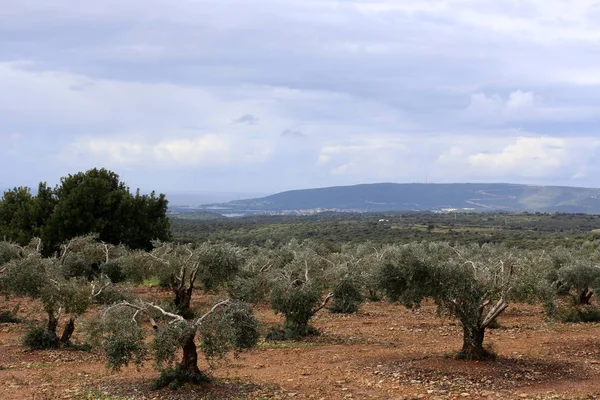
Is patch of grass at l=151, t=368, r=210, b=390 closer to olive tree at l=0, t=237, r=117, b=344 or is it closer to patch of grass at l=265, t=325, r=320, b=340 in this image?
olive tree at l=0, t=237, r=117, b=344

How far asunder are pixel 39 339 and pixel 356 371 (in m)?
10.8

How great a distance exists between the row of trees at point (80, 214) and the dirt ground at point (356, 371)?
18252 mm

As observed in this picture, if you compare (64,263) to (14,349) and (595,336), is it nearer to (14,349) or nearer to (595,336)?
(14,349)

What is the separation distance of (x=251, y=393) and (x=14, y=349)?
10.2 metres

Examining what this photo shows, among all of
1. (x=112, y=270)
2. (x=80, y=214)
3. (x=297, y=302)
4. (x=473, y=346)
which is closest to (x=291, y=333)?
(x=297, y=302)

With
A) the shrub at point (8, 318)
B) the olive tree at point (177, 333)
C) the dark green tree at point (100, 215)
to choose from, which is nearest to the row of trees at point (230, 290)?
the olive tree at point (177, 333)

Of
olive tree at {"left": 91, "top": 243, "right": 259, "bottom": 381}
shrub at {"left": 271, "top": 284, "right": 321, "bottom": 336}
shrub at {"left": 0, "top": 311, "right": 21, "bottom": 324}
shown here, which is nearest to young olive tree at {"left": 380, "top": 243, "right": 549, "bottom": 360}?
shrub at {"left": 271, "top": 284, "right": 321, "bottom": 336}

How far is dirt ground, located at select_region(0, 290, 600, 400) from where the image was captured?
14.0 m

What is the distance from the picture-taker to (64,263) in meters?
30.2

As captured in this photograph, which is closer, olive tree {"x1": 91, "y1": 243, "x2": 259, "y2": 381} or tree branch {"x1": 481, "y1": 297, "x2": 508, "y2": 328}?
olive tree {"x1": 91, "y1": 243, "x2": 259, "y2": 381}

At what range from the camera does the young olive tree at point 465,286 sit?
16.4 m

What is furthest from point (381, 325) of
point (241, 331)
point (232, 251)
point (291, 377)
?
point (241, 331)

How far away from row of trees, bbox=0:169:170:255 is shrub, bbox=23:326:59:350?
830 inches

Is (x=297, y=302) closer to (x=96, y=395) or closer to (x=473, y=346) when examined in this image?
(x=473, y=346)
